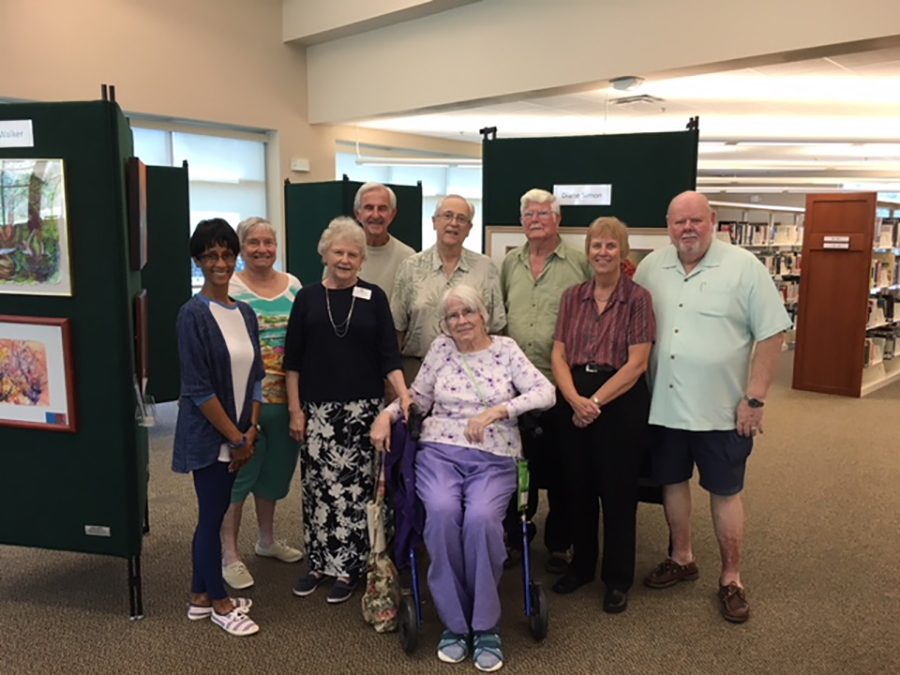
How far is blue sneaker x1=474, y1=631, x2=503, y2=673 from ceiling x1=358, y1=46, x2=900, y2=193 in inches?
193

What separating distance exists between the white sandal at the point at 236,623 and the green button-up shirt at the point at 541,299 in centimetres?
149

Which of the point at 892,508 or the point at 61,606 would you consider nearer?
the point at 61,606


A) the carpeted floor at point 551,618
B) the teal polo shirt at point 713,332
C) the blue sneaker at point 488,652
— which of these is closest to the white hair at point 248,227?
→ the carpeted floor at point 551,618

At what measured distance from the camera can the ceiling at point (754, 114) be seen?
22.4 ft

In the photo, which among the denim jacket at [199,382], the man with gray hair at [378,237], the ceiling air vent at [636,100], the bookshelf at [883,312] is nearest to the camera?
the denim jacket at [199,382]

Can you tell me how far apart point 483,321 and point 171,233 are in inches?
121

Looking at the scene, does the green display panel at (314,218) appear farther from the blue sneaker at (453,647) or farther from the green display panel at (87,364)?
the blue sneaker at (453,647)

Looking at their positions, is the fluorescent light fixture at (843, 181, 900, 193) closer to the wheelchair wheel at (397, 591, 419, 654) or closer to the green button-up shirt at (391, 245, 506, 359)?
the green button-up shirt at (391, 245, 506, 359)

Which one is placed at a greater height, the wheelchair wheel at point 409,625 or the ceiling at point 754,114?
the ceiling at point 754,114

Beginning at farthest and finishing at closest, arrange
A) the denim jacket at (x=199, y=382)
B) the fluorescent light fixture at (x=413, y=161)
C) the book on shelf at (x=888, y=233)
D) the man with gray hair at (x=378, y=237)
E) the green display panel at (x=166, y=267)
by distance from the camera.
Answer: the fluorescent light fixture at (x=413, y=161) → the book on shelf at (x=888, y=233) → the green display panel at (x=166, y=267) → the man with gray hair at (x=378, y=237) → the denim jacket at (x=199, y=382)

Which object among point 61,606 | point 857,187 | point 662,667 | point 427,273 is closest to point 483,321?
point 427,273

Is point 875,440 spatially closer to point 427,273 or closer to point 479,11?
point 427,273

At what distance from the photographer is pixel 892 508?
13.3 feet

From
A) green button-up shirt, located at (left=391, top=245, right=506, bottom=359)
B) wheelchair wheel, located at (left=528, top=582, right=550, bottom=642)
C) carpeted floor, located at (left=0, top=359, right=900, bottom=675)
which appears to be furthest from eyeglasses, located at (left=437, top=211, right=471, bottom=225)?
carpeted floor, located at (left=0, top=359, right=900, bottom=675)
